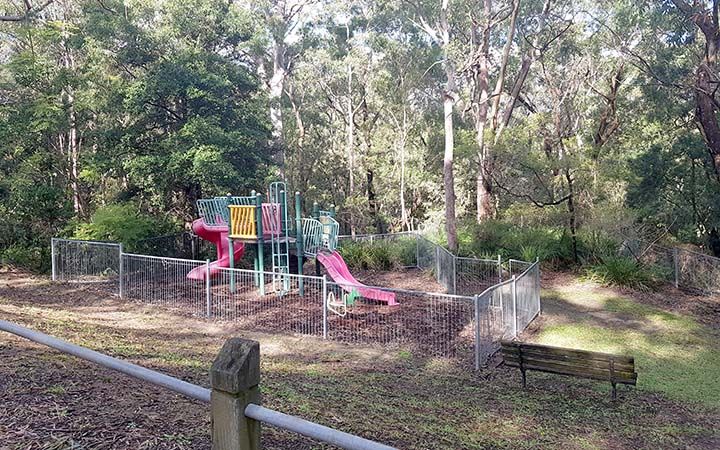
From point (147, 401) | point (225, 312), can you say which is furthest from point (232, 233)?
point (147, 401)

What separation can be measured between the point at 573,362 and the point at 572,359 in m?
0.04

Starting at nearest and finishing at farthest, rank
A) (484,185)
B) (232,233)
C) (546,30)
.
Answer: (232,233)
(484,185)
(546,30)

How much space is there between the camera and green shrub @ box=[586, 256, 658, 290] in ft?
51.4

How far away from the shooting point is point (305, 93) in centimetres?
3067

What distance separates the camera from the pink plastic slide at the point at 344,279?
1219 centimetres

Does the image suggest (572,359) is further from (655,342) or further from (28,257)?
(28,257)

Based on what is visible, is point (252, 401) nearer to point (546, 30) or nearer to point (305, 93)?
point (546, 30)

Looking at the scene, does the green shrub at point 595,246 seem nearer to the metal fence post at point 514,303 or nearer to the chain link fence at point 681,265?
the chain link fence at point 681,265

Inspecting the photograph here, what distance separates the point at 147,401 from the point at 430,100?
26.9 meters

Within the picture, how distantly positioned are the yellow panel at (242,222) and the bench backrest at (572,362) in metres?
7.82

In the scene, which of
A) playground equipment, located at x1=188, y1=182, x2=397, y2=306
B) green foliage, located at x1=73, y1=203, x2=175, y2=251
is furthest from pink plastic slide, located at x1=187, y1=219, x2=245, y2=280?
green foliage, located at x1=73, y1=203, x2=175, y2=251

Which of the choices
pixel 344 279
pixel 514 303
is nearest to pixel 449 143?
pixel 344 279

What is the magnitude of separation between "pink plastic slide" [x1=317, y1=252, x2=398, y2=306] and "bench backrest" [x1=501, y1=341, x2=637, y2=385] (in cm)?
438

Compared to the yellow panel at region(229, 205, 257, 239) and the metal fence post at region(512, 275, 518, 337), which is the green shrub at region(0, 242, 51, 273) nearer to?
the yellow panel at region(229, 205, 257, 239)
